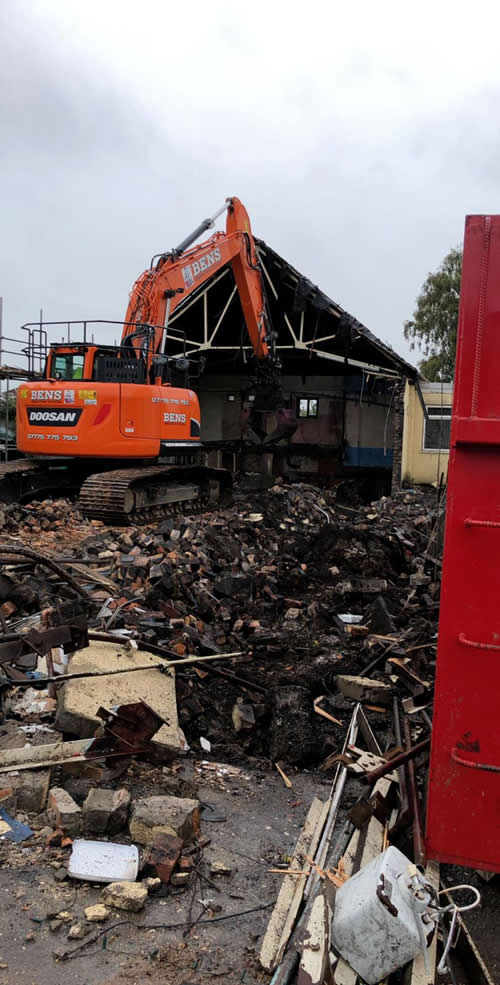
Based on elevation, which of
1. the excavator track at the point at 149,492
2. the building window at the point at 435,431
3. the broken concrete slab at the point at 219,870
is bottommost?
the broken concrete slab at the point at 219,870

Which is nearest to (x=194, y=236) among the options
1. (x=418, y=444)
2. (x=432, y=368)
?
(x=418, y=444)

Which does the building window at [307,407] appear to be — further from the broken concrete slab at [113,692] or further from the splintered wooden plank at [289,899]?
the splintered wooden plank at [289,899]

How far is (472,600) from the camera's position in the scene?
8.91 feet

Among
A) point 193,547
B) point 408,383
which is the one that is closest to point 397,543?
point 193,547

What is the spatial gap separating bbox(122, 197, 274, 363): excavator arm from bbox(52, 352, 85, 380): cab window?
2.85 ft

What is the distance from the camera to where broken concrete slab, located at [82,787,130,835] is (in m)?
3.59

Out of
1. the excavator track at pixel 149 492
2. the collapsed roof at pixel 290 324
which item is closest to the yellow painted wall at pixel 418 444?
the collapsed roof at pixel 290 324

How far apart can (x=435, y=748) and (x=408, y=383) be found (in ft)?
58.9

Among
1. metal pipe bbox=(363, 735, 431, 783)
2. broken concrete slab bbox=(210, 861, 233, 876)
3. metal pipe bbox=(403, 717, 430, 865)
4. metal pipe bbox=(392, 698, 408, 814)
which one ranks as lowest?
broken concrete slab bbox=(210, 861, 233, 876)

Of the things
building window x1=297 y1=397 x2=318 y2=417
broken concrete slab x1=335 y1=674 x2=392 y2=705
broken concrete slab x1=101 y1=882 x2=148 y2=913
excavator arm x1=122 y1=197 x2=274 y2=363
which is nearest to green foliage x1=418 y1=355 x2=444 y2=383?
building window x1=297 y1=397 x2=318 y2=417

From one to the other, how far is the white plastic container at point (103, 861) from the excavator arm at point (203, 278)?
885 centimetres

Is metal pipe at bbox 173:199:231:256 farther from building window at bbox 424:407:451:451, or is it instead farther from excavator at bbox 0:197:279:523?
building window at bbox 424:407:451:451

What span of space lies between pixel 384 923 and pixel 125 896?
1.15 meters

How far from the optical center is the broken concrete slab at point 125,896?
3117mm
